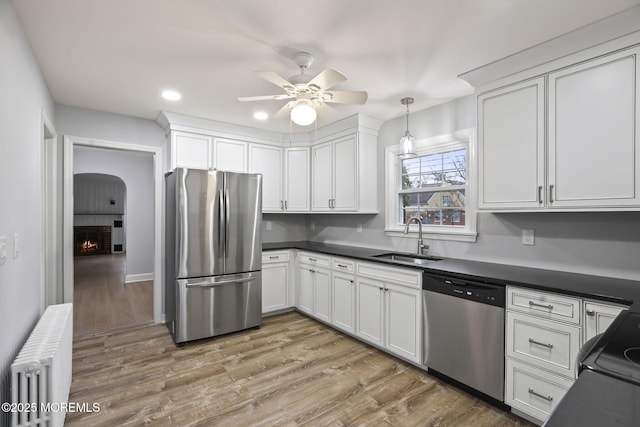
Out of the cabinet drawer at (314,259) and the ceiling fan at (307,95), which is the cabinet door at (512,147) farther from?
the cabinet drawer at (314,259)

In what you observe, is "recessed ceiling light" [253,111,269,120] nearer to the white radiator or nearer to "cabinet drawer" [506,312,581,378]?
the white radiator

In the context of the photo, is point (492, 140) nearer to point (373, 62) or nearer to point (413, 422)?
point (373, 62)

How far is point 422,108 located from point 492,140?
1.09 m

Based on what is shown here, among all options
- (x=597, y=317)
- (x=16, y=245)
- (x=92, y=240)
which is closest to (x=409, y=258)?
(x=597, y=317)

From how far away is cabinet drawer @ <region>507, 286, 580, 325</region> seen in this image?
181 centimetres

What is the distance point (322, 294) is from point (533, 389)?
2.18 meters

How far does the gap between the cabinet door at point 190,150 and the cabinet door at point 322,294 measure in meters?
1.91

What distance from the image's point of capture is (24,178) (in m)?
1.91

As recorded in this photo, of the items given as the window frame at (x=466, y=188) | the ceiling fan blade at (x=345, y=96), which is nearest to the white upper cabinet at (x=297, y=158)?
the window frame at (x=466, y=188)

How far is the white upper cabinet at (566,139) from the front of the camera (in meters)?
1.83

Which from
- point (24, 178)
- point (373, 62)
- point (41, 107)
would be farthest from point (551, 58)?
point (41, 107)

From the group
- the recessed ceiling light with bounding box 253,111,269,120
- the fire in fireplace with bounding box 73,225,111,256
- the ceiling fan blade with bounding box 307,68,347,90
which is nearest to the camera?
the ceiling fan blade with bounding box 307,68,347,90

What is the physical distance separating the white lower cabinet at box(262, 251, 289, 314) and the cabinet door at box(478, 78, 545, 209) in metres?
2.47

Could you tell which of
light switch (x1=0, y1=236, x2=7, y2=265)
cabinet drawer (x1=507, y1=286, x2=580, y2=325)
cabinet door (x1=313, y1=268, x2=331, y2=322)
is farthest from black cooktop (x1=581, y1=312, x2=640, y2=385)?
cabinet door (x1=313, y1=268, x2=331, y2=322)
